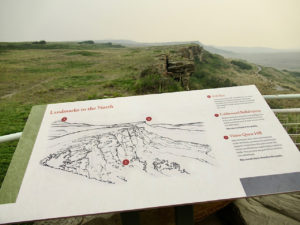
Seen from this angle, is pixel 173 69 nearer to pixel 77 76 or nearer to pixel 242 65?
pixel 77 76

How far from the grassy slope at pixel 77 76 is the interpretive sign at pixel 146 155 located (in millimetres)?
4380

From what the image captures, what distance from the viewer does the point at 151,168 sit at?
1.42 m

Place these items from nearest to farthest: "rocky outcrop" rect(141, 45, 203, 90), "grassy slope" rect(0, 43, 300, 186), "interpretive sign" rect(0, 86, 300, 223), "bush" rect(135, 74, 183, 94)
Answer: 1. "interpretive sign" rect(0, 86, 300, 223)
2. "grassy slope" rect(0, 43, 300, 186)
3. "bush" rect(135, 74, 183, 94)
4. "rocky outcrop" rect(141, 45, 203, 90)

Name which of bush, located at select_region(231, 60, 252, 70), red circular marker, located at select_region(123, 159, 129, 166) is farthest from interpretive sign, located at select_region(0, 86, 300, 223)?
bush, located at select_region(231, 60, 252, 70)

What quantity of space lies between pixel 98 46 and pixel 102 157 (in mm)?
12173

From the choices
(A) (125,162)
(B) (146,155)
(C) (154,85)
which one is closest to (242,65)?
(C) (154,85)

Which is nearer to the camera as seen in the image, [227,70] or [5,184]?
[5,184]

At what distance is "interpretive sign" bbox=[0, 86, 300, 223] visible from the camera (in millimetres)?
1282

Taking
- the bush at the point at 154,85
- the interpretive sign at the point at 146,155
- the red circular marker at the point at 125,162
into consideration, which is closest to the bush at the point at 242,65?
the bush at the point at 154,85

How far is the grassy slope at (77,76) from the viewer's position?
7469mm

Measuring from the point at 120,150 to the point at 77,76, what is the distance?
878 cm

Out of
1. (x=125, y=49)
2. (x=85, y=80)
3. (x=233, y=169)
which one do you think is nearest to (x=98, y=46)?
(x=125, y=49)

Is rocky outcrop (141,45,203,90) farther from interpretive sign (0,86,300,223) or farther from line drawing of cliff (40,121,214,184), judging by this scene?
line drawing of cliff (40,121,214,184)

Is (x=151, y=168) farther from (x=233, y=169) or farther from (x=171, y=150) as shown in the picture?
(x=233, y=169)
